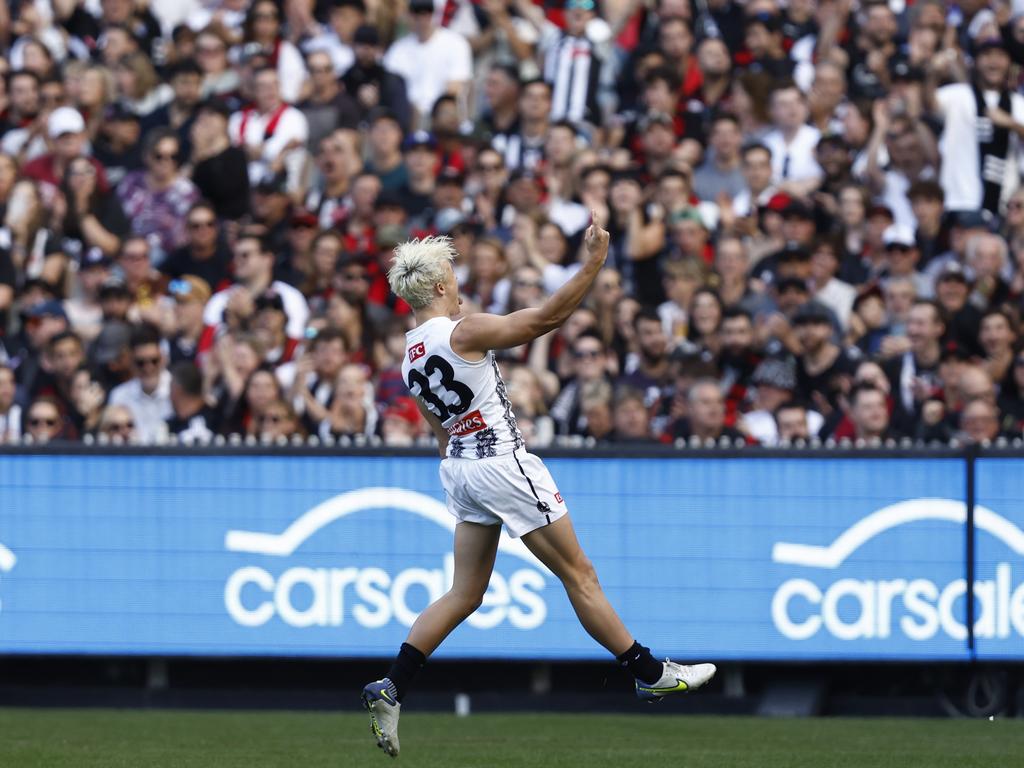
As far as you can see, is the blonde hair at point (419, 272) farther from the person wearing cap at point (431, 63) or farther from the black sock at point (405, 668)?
the person wearing cap at point (431, 63)

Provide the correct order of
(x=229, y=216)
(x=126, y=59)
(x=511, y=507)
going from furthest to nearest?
(x=126, y=59)
(x=229, y=216)
(x=511, y=507)

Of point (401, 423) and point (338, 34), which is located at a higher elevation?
point (338, 34)

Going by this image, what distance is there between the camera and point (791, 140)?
14602 millimetres

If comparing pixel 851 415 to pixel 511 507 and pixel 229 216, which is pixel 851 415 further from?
pixel 229 216

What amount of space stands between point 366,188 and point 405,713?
4.94 m

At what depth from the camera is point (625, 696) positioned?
1133 centimetres

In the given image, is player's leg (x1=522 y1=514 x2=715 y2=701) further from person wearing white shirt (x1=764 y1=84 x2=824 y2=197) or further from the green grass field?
person wearing white shirt (x1=764 y1=84 x2=824 y2=197)

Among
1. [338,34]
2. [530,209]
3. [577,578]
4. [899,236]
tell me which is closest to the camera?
[577,578]

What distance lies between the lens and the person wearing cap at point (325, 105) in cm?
1571

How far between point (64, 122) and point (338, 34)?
252 centimetres

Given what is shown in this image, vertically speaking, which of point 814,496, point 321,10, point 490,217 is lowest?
point 814,496

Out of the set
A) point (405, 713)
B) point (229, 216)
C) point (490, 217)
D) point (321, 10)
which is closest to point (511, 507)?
point (405, 713)

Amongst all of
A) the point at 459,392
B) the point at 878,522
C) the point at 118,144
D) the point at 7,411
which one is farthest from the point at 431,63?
the point at 459,392

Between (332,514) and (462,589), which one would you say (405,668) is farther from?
(332,514)
